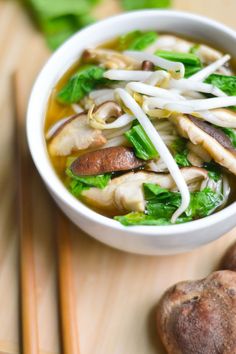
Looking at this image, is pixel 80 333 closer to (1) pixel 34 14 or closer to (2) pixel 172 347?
(2) pixel 172 347

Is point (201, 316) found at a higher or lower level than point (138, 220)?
lower

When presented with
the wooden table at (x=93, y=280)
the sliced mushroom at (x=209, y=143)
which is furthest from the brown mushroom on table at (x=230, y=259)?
the sliced mushroom at (x=209, y=143)

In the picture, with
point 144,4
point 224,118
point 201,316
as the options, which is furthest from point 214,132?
point 144,4

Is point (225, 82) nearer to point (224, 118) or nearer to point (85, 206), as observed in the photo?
point (224, 118)

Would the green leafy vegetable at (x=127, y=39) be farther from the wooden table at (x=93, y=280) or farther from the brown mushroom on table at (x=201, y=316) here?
the brown mushroom on table at (x=201, y=316)

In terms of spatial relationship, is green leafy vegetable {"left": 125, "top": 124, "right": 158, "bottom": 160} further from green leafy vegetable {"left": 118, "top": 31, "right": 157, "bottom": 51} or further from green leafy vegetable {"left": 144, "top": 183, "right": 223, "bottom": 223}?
green leafy vegetable {"left": 118, "top": 31, "right": 157, "bottom": 51}

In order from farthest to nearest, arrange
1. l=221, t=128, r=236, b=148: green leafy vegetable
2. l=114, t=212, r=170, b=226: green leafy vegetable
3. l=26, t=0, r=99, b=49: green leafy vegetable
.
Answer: l=26, t=0, r=99, b=49: green leafy vegetable → l=221, t=128, r=236, b=148: green leafy vegetable → l=114, t=212, r=170, b=226: green leafy vegetable

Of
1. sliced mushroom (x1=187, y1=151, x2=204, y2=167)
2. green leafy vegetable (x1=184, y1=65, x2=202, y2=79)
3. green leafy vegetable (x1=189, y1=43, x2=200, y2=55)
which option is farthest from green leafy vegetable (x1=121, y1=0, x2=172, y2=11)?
sliced mushroom (x1=187, y1=151, x2=204, y2=167)
